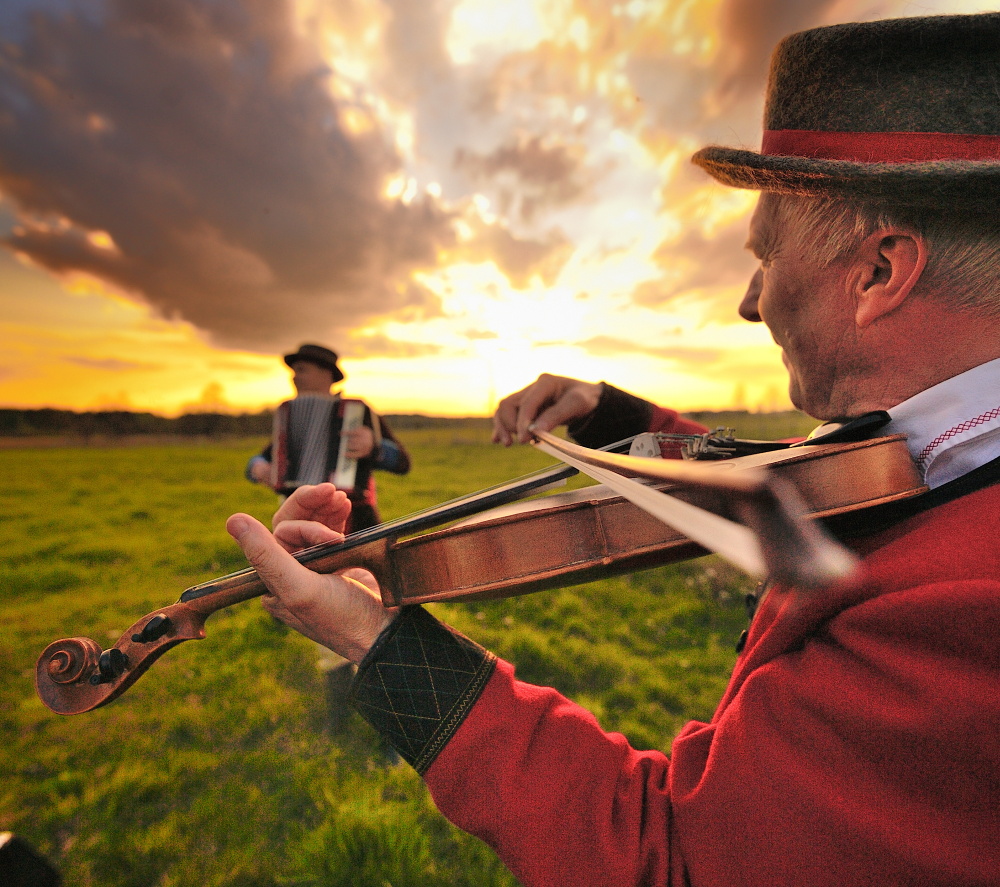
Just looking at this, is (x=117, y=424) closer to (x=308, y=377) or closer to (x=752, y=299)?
(x=308, y=377)

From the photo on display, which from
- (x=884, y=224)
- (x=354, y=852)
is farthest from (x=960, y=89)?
(x=354, y=852)

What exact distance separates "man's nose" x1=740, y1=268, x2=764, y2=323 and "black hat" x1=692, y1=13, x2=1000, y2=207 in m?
0.30

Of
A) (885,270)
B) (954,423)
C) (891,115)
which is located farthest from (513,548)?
(891,115)

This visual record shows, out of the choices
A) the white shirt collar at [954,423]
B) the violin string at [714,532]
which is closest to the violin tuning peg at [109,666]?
the violin string at [714,532]

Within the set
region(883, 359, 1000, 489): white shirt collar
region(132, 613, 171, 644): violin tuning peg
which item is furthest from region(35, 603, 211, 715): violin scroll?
region(883, 359, 1000, 489): white shirt collar

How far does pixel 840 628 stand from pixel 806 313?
0.86 m

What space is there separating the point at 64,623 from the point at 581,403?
7272mm

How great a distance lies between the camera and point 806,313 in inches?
51.0

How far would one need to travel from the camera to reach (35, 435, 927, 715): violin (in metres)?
1.01

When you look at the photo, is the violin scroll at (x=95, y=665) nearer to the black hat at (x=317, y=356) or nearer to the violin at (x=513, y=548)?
the violin at (x=513, y=548)

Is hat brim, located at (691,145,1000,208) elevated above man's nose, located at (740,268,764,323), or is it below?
above

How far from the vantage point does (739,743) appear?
865mm

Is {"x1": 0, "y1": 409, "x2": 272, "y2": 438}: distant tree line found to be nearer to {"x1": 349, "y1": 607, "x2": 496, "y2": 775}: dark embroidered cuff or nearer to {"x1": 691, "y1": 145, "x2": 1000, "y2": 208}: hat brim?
{"x1": 349, "y1": 607, "x2": 496, "y2": 775}: dark embroidered cuff

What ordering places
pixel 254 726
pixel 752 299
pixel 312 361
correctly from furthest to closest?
pixel 312 361
pixel 254 726
pixel 752 299
